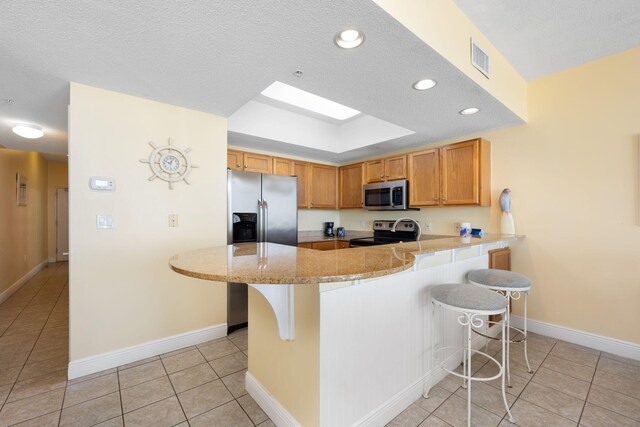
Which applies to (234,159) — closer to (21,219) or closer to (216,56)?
(216,56)

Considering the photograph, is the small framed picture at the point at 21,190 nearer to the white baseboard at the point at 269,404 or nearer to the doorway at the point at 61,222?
the doorway at the point at 61,222

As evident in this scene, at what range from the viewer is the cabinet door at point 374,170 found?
402 cm

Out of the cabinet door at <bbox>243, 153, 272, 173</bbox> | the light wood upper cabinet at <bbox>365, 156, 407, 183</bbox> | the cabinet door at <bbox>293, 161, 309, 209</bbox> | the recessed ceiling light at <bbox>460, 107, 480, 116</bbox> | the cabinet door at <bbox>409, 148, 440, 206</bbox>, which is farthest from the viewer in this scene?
the cabinet door at <bbox>293, 161, 309, 209</bbox>

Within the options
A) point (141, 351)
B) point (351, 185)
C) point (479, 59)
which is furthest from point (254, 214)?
point (479, 59)

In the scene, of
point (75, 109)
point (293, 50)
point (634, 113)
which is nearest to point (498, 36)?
point (634, 113)

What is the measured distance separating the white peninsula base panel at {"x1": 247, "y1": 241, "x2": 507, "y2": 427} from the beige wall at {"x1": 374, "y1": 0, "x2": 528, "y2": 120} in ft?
4.39

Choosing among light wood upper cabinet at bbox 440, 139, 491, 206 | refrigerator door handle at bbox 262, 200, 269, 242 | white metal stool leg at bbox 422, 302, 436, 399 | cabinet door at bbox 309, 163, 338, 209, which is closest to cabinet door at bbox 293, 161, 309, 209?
cabinet door at bbox 309, 163, 338, 209

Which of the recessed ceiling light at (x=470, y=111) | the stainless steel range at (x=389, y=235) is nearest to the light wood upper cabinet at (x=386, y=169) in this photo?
the stainless steel range at (x=389, y=235)

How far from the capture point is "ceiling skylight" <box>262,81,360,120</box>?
3231mm

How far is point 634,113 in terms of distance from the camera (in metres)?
2.31

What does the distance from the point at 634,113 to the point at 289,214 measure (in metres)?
3.33

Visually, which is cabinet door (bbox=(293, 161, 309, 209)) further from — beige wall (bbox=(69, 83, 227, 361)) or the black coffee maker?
beige wall (bbox=(69, 83, 227, 361))

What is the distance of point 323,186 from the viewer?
14.8 ft

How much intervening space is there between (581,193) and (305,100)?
3.08 metres
